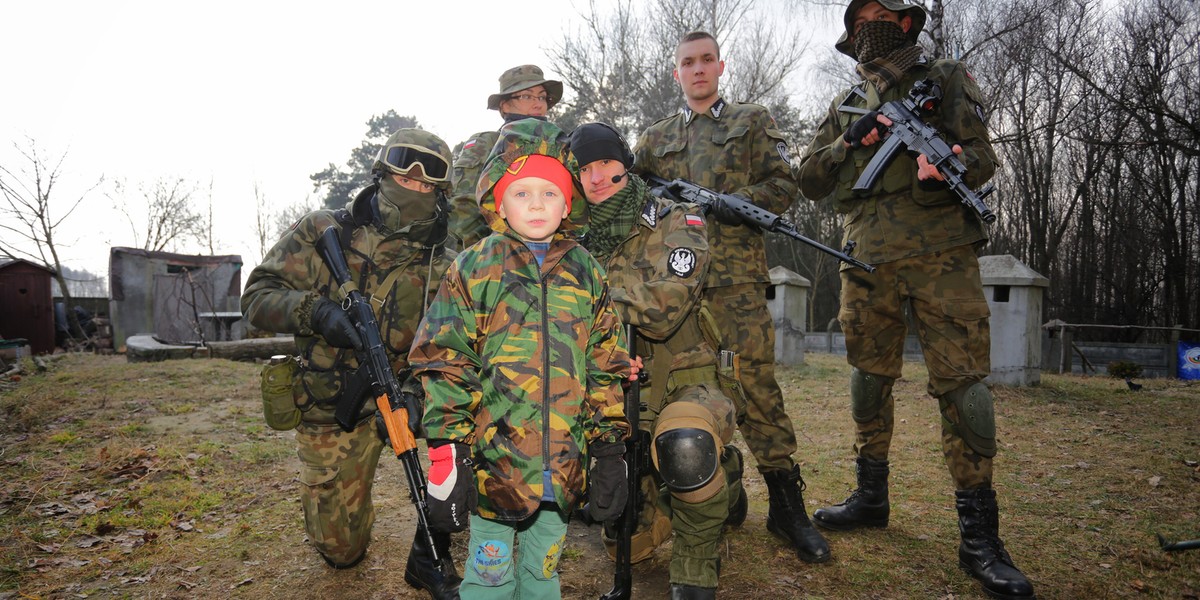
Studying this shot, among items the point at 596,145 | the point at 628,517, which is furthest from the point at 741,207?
the point at 628,517

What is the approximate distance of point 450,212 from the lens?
3.89 metres

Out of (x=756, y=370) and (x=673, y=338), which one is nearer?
(x=673, y=338)

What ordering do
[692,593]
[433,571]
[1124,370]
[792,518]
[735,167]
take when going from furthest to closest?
1. [1124,370]
2. [735,167]
3. [792,518]
4. [433,571]
5. [692,593]

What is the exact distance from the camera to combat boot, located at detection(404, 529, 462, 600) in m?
2.96

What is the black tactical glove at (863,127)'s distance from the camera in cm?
345

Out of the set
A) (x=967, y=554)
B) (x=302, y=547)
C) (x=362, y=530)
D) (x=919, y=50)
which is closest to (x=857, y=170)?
(x=919, y=50)

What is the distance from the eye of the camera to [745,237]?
152 inches

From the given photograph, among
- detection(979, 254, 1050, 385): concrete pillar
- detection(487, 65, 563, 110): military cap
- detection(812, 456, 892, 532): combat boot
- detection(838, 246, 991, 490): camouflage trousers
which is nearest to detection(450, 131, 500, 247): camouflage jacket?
detection(487, 65, 563, 110): military cap

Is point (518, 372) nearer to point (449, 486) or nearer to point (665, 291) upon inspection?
point (449, 486)

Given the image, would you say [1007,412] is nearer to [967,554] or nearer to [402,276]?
[967,554]

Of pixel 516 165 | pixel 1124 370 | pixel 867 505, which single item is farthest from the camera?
pixel 1124 370

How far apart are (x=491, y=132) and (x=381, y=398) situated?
7.21ft

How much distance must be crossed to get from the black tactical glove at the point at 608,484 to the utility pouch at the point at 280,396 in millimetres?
1872

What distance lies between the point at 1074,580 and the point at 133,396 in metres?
9.95
